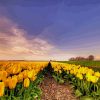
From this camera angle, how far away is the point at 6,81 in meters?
6.09

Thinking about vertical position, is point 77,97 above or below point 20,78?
below

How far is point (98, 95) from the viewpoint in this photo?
11.0 metres

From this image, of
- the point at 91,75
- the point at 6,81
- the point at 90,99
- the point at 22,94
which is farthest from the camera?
the point at 91,75

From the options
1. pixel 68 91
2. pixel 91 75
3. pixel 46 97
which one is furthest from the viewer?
pixel 68 91

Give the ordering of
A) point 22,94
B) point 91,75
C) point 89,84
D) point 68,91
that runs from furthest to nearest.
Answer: point 68,91 → point 89,84 → point 91,75 → point 22,94

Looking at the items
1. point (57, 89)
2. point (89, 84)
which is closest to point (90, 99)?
point (89, 84)

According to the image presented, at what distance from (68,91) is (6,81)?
344 inches

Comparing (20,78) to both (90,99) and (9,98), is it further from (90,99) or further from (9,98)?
(90,99)

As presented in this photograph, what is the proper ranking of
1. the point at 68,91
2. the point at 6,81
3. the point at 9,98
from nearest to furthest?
the point at 6,81 < the point at 9,98 < the point at 68,91

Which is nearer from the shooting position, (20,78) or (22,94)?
(20,78)

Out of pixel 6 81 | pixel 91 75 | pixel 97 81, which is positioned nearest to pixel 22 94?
pixel 6 81

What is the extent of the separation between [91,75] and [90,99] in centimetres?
119

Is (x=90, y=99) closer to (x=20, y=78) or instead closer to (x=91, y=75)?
(x=91, y=75)

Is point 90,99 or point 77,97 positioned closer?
point 90,99
